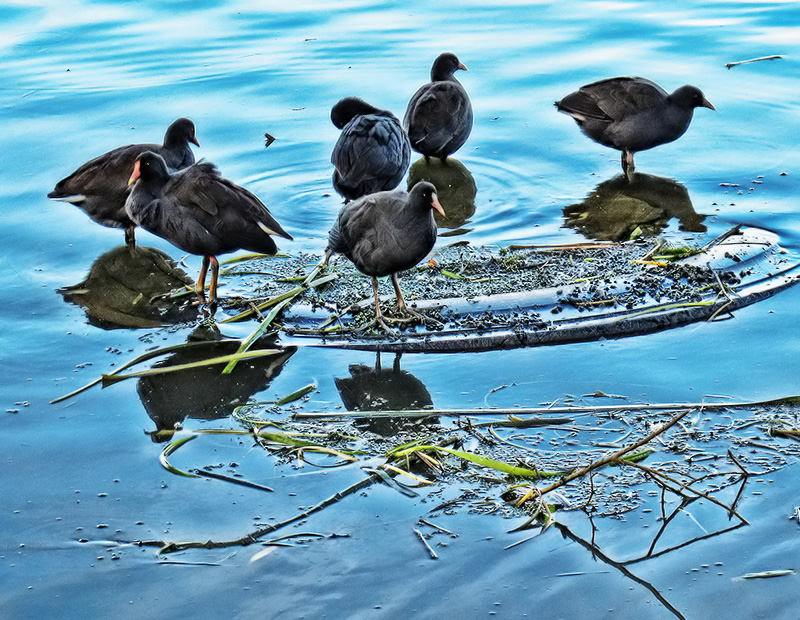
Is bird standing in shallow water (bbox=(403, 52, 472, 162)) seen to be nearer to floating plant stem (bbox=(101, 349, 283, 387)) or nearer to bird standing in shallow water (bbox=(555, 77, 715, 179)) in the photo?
bird standing in shallow water (bbox=(555, 77, 715, 179))

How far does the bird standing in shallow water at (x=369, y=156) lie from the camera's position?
7234 mm

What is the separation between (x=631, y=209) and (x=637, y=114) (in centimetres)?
95

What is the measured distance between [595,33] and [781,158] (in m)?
3.64

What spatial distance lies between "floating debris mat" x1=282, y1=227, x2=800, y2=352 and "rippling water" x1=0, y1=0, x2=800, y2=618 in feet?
0.57

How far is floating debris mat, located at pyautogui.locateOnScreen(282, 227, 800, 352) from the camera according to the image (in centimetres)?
571

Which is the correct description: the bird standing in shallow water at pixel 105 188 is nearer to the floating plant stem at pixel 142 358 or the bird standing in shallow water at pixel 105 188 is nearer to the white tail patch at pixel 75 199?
the white tail patch at pixel 75 199

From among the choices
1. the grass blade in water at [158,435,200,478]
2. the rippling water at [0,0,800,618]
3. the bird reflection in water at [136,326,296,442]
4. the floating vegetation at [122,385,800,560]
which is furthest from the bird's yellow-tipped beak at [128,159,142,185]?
the grass blade in water at [158,435,200,478]

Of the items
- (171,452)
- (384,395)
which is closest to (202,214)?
(384,395)

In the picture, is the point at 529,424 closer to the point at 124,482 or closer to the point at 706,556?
the point at 706,556

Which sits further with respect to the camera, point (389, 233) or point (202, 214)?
point (202, 214)

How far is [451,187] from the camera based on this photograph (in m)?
8.01

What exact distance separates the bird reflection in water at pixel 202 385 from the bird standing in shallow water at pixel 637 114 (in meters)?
3.61

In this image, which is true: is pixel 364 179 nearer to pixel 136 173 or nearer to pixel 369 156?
pixel 369 156

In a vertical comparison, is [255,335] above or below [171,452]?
above
